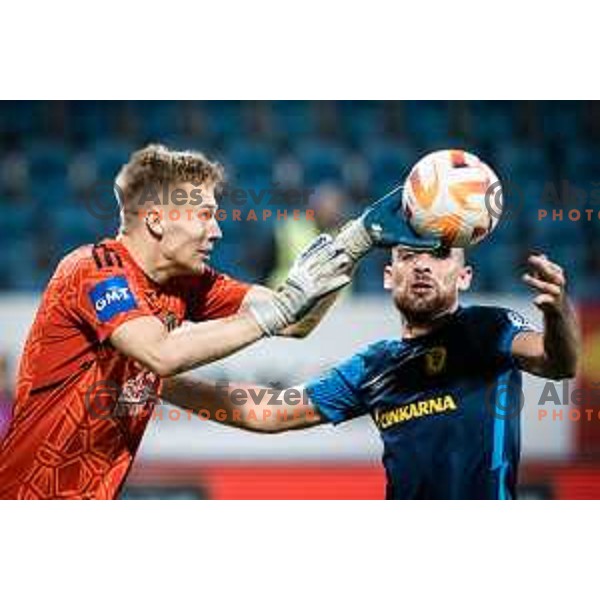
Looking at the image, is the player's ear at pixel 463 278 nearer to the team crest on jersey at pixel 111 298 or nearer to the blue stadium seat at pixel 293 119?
the team crest on jersey at pixel 111 298

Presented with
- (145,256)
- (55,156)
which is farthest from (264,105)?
(145,256)

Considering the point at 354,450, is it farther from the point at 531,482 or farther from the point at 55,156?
the point at 55,156

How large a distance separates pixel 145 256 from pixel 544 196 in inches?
124

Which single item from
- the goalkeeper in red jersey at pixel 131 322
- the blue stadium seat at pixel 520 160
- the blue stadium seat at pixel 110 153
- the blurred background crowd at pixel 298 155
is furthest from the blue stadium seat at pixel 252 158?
the goalkeeper in red jersey at pixel 131 322

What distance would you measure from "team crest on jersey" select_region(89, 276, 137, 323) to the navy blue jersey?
1185 millimetres

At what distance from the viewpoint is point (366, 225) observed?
5789 mm

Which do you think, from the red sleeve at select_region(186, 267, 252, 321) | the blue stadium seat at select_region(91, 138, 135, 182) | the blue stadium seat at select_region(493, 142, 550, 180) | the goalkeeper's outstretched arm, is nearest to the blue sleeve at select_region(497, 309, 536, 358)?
the goalkeeper's outstretched arm

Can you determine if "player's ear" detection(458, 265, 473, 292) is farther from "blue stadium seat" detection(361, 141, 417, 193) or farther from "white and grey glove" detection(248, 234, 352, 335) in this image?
"blue stadium seat" detection(361, 141, 417, 193)

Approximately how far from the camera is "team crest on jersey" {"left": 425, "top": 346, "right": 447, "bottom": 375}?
236 inches

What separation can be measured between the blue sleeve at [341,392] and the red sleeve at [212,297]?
1.91ft

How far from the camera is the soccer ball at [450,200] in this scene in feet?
19.2

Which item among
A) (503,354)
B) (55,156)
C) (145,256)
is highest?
(55,156)

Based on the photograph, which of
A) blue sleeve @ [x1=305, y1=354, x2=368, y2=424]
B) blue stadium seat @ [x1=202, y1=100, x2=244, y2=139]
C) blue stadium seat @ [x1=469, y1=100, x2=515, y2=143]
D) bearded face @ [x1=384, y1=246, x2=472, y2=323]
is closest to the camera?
bearded face @ [x1=384, y1=246, x2=472, y2=323]

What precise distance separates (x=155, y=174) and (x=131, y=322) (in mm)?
883
